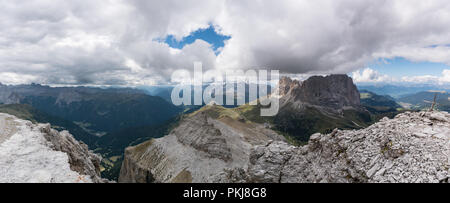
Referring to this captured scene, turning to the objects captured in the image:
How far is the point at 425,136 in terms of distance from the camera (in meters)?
19.1

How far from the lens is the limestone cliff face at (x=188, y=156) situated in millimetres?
73500

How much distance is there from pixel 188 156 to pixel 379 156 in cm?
7358

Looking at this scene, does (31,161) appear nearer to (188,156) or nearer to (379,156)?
(379,156)

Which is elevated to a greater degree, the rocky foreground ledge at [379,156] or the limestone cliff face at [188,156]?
the rocky foreground ledge at [379,156]

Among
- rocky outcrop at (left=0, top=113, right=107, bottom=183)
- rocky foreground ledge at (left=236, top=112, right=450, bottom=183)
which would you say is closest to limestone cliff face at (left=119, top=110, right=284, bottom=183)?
rocky foreground ledge at (left=236, top=112, right=450, bottom=183)

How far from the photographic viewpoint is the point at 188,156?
3280 inches

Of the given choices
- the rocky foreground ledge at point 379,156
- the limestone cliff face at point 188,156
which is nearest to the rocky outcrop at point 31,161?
the rocky foreground ledge at point 379,156

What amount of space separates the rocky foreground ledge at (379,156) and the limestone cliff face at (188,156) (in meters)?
35.7

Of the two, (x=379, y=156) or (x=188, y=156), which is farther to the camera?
(x=188, y=156)

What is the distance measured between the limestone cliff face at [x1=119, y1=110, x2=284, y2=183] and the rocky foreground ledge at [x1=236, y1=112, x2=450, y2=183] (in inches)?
1407

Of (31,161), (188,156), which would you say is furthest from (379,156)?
(188,156)

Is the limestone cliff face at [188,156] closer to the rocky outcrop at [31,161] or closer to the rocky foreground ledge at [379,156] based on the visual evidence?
the rocky foreground ledge at [379,156]

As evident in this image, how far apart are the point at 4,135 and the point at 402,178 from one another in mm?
60886
